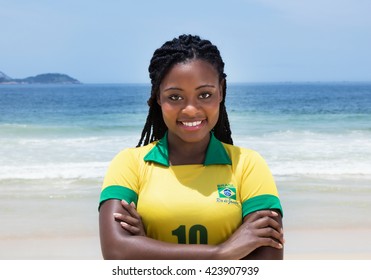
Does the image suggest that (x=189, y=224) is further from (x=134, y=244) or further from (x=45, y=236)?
(x=45, y=236)

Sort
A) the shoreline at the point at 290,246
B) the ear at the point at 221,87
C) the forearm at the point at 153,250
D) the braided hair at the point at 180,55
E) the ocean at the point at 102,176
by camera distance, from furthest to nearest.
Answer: the ocean at the point at 102,176 → the shoreline at the point at 290,246 → the ear at the point at 221,87 → the braided hair at the point at 180,55 → the forearm at the point at 153,250

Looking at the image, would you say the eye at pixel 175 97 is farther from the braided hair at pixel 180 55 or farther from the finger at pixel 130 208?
the finger at pixel 130 208

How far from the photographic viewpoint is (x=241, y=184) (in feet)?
7.73

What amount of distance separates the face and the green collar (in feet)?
0.25

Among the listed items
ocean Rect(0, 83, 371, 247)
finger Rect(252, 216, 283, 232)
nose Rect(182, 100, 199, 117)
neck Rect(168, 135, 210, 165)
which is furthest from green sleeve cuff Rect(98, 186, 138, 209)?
ocean Rect(0, 83, 371, 247)

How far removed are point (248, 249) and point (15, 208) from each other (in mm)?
5437

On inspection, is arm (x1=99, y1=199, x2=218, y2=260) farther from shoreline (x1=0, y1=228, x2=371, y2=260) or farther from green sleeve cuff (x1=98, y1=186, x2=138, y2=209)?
shoreline (x1=0, y1=228, x2=371, y2=260)

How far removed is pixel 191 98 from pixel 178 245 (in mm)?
613

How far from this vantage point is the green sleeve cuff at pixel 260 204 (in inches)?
90.5

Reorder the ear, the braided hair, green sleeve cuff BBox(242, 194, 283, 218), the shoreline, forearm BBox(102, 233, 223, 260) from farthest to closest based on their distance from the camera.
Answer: the shoreline, the ear, the braided hair, green sleeve cuff BBox(242, 194, 283, 218), forearm BBox(102, 233, 223, 260)

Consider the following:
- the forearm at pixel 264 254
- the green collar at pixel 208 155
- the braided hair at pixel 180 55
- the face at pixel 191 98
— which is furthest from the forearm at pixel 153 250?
the braided hair at pixel 180 55

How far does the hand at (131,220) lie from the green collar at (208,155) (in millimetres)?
234

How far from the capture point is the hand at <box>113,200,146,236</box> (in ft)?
7.38
